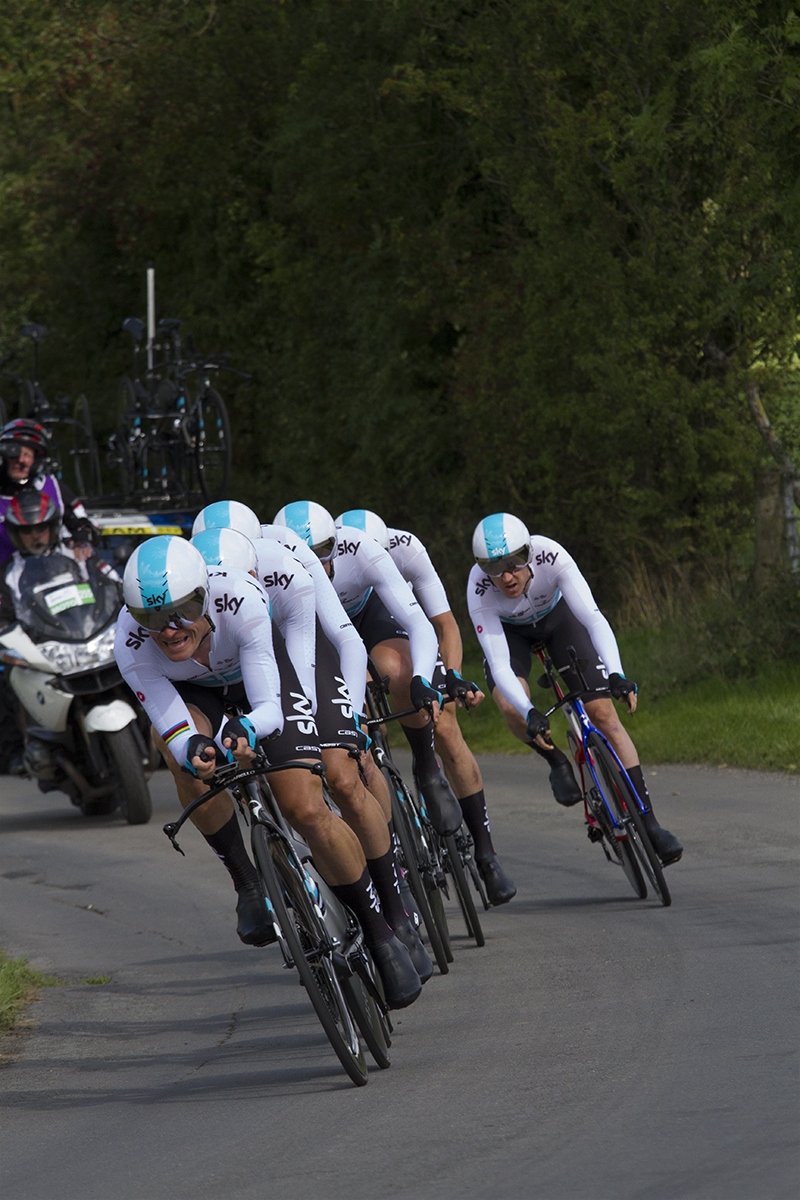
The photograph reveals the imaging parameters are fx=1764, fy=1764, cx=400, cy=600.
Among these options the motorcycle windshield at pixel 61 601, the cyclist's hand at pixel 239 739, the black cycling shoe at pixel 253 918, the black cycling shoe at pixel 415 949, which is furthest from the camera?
the motorcycle windshield at pixel 61 601

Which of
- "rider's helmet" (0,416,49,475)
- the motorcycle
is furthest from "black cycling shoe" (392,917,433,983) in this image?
"rider's helmet" (0,416,49,475)

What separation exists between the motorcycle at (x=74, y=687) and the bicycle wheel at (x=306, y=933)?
676 centimetres

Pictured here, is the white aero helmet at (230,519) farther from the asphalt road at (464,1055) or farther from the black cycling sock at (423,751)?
the asphalt road at (464,1055)

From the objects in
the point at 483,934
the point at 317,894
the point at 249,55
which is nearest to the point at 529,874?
the point at 483,934

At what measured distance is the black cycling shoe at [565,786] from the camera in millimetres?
9078

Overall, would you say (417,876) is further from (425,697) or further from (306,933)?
(306,933)

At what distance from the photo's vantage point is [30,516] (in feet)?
43.9

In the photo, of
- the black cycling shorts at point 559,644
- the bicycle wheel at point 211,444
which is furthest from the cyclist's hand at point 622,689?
the bicycle wheel at point 211,444

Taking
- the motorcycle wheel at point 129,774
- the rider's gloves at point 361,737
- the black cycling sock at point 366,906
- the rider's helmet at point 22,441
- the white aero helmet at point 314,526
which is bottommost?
the motorcycle wheel at point 129,774

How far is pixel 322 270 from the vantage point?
2803 cm

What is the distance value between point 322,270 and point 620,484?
30.8 feet

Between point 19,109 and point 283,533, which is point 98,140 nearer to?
point 19,109

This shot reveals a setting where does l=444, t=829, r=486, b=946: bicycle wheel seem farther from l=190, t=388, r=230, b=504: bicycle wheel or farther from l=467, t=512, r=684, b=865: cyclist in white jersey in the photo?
l=190, t=388, r=230, b=504: bicycle wheel

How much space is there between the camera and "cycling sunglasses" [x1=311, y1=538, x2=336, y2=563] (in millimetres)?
8125
